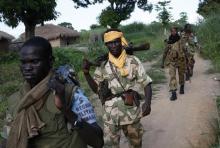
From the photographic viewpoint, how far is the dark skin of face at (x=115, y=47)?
4.81m

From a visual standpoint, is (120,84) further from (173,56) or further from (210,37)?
(210,37)

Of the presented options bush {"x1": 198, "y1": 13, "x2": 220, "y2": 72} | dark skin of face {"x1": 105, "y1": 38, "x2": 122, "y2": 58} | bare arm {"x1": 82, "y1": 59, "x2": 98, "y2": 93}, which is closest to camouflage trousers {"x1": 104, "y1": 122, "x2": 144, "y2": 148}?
bare arm {"x1": 82, "y1": 59, "x2": 98, "y2": 93}

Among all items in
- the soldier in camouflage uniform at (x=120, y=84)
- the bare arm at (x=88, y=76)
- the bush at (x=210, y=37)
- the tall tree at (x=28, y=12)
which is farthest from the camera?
the tall tree at (x=28, y=12)

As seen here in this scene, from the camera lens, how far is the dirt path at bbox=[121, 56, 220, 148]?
275 inches

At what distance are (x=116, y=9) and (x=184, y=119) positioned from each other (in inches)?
1442

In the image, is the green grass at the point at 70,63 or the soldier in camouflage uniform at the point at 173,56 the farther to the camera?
the green grass at the point at 70,63

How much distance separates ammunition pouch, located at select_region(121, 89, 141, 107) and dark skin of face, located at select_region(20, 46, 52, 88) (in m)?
2.06

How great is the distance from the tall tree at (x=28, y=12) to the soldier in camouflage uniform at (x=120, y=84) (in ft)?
79.7

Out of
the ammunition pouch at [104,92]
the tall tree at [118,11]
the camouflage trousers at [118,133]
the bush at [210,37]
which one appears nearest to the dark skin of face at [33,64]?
the ammunition pouch at [104,92]

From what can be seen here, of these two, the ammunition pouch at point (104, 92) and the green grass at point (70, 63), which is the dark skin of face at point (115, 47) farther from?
the green grass at point (70, 63)

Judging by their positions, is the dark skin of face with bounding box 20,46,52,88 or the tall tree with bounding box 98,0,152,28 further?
the tall tree with bounding box 98,0,152,28

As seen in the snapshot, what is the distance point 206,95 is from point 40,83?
8.37 meters

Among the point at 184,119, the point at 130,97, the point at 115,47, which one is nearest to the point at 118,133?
the point at 130,97

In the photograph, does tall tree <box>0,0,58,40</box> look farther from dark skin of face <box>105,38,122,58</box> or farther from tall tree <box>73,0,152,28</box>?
dark skin of face <box>105,38,122,58</box>
